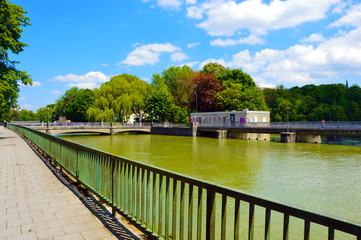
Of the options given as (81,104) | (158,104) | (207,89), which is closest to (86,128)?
(158,104)

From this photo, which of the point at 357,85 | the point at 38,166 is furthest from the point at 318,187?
the point at 357,85

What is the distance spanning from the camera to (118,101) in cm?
5619

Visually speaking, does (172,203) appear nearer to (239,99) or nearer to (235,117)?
(235,117)

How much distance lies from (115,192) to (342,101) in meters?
76.3

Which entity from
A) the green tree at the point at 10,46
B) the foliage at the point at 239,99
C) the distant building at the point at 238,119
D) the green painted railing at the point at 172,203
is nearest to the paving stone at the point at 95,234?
the green painted railing at the point at 172,203

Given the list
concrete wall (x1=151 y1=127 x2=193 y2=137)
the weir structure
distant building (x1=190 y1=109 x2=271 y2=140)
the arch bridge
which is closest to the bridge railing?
the weir structure

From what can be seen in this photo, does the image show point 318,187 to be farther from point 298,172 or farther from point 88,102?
point 88,102

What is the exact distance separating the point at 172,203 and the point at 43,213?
2797 mm

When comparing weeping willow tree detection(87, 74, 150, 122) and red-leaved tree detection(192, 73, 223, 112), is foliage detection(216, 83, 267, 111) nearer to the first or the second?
red-leaved tree detection(192, 73, 223, 112)

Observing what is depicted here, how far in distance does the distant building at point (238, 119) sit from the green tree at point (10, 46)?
105ft

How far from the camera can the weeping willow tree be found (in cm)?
5447

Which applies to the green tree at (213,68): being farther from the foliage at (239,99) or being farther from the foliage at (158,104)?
the foliage at (158,104)

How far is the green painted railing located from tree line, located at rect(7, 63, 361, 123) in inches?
1862

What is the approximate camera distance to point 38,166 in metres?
9.73
